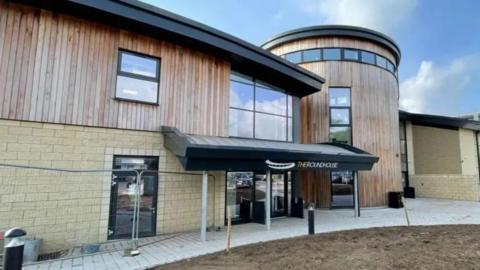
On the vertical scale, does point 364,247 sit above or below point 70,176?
below

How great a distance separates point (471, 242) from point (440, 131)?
1573 centimetres

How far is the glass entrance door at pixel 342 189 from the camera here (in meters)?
14.8

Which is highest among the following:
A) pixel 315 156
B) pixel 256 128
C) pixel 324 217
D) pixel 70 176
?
pixel 256 128

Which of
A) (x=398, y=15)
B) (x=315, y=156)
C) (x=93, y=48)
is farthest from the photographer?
(x=398, y=15)

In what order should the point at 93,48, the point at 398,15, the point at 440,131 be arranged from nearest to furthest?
the point at 93,48, the point at 398,15, the point at 440,131

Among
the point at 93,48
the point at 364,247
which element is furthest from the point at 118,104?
the point at 364,247

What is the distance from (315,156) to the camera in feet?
34.0

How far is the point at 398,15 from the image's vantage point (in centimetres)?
1900

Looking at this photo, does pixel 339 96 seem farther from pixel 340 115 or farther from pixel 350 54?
pixel 350 54

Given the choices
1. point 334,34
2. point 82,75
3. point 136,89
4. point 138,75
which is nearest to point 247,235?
point 136,89

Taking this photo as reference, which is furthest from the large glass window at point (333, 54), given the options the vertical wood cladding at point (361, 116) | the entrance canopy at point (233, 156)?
the entrance canopy at point (233, 156)

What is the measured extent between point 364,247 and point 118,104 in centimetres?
776

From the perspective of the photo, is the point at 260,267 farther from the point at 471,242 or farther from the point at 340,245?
the point at 471,242

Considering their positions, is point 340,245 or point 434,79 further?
point 434,79
